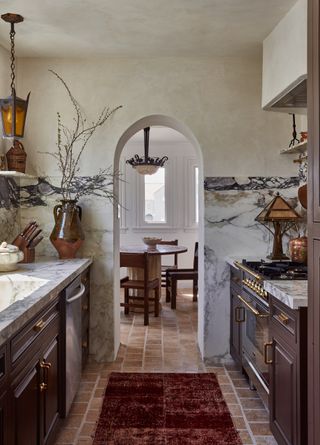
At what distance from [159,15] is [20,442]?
2.50 m

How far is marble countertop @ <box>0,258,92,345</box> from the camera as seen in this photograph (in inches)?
61.3

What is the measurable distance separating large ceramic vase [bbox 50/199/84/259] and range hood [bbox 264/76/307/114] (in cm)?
162

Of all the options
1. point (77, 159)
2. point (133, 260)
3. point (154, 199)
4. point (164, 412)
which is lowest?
point (164, 412)

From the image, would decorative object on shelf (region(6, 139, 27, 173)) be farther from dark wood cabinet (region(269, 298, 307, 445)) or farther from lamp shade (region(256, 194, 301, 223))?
dark wood cabinet (region(269, 298, 307, 445))

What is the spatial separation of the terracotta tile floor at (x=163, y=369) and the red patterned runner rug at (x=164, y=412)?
75 millimetres

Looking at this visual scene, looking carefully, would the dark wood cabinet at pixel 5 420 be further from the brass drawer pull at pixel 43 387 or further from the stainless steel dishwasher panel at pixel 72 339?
the stainless steel dishwasher panel at pixel 72 339

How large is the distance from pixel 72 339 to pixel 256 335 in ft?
3.79

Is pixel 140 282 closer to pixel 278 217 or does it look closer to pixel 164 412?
pixel 278 217

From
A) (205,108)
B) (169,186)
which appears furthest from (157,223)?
(205,108)

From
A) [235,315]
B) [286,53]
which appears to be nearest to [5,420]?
[235,315]

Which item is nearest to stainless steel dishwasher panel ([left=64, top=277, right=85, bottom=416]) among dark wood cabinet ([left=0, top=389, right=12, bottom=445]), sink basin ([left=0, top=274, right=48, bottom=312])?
sink basin ([left=0, top=274, right=48, bottom=312])

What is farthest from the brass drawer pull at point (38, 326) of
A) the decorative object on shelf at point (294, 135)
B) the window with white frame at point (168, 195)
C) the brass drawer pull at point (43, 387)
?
the window with white frame at point (168, 195)

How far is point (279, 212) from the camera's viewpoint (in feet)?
10.8

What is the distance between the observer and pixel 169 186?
7.22 m
